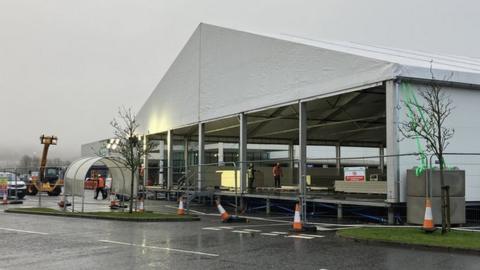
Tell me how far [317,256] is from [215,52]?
2147 cm

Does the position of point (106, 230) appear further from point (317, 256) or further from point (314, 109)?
point (314, 109)

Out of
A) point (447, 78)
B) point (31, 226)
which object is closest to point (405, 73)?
point (447, 78)

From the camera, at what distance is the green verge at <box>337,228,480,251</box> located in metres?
12.2

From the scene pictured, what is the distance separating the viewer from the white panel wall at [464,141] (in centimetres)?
1811

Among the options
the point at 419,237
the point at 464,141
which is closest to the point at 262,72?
the point at 464,141

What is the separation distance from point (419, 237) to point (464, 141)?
6.89m

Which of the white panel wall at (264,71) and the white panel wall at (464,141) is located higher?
the white panel wall at (264,71)

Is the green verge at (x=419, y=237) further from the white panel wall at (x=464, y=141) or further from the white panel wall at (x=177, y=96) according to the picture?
the white panel wall at (x=177, y=96)

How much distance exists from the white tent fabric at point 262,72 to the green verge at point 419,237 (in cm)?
566

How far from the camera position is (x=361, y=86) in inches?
779

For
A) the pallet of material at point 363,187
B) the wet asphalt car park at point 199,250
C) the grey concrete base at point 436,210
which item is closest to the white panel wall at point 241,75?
the pallet of material at point 363,187

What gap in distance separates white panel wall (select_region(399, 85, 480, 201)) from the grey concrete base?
77 cm

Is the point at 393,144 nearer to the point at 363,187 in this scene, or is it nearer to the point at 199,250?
the point at 363,187

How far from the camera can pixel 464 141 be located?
19047 mm
